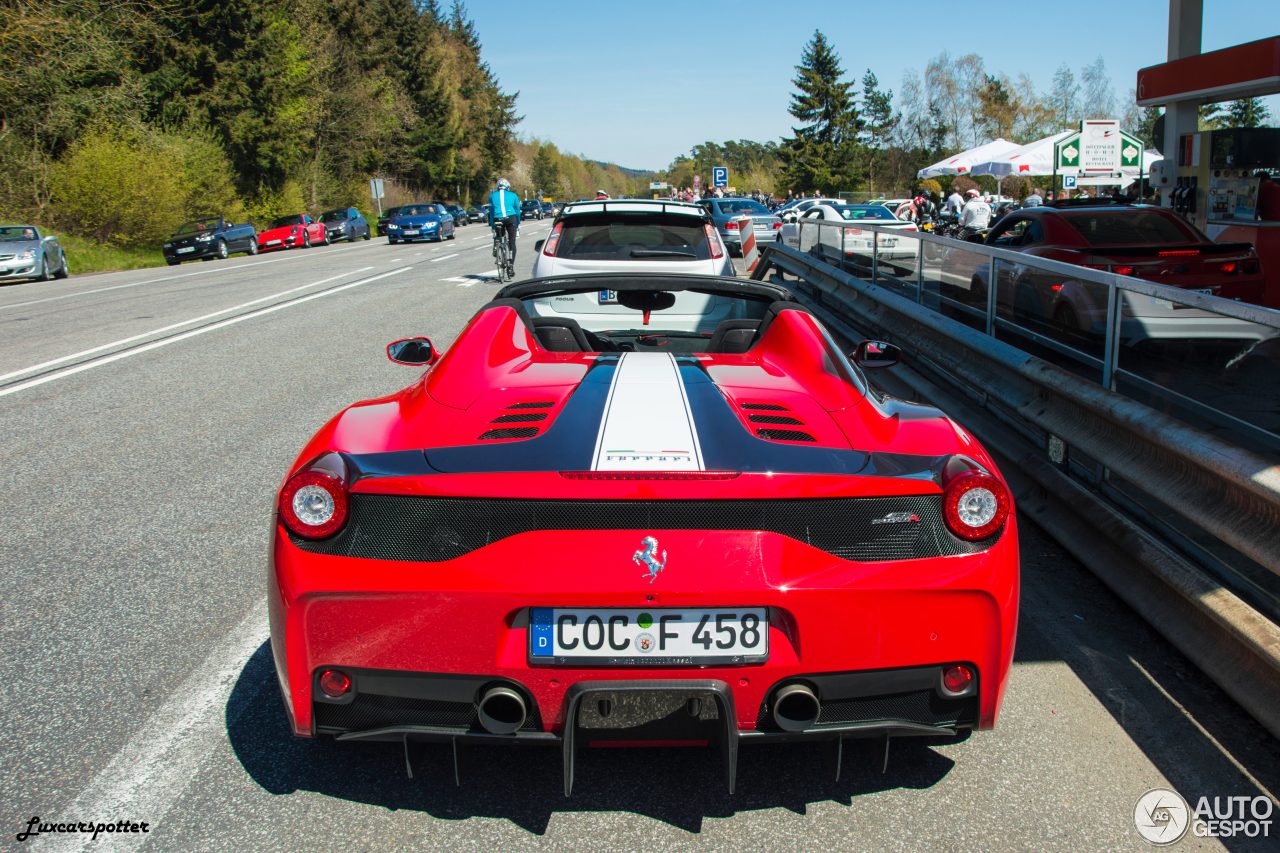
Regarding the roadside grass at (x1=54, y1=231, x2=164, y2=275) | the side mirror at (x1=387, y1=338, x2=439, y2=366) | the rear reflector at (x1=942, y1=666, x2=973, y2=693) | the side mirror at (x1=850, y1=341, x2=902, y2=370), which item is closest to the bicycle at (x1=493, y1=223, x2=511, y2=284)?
the side mirror at (x1=387, y1=338, x2=439, y2=366)

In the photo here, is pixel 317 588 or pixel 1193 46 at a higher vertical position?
pixel 1193 46

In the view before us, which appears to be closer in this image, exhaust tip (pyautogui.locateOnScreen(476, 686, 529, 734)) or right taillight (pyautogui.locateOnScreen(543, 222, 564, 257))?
exhaust tip (pyautogui.locateOnScreen(476, 686, 529, 734))

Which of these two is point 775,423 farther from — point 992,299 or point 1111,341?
point 992,299

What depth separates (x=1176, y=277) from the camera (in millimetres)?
8648

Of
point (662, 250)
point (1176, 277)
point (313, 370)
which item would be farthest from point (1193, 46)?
point (313, 370)

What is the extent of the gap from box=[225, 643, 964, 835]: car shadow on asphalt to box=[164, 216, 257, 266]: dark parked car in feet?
109

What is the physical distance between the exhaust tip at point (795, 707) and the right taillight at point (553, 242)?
7024mm

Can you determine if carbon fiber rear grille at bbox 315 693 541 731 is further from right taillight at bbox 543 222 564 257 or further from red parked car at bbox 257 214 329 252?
red parked car at bbox 257 214 329 252

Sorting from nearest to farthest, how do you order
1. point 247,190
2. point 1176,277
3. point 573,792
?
point 573,792 < point 1176,277 < point 247,190

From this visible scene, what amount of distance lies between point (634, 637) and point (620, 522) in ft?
0.87

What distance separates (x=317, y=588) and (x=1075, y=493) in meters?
→ 3.40

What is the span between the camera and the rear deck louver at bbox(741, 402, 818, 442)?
287 cm

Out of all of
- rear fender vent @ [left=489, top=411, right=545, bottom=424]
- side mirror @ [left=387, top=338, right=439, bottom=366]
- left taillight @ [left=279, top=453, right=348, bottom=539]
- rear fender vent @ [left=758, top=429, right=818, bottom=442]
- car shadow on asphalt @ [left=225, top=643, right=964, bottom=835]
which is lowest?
car shadow on asphalt @ [left=225, top=643, right=964, bottom=835]

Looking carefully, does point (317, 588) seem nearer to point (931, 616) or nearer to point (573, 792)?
point (573, 792)
